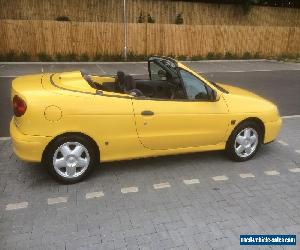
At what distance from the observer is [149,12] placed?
23.7m

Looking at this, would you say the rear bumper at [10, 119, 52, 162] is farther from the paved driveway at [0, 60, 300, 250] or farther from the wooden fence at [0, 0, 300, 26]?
the wooden fence at [0, 0, 300, 26]

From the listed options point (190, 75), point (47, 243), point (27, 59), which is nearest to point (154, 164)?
point (190, 75)

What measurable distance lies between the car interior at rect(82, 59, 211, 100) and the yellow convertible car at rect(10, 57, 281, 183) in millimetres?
15

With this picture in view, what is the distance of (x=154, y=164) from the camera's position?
5.65m

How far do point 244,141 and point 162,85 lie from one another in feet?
5.25

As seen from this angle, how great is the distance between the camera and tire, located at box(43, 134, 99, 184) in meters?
4.62

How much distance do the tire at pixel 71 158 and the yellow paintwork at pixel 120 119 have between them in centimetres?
10

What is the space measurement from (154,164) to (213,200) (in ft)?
4.40

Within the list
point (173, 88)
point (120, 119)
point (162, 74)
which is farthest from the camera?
point (162, 74)

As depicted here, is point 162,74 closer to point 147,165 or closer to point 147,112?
point 147,112

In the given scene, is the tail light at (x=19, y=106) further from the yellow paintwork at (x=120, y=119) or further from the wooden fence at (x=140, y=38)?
the wooden fence at (x=140, y=38)

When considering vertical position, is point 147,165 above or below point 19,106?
below

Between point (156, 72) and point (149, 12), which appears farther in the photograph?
point (149, 12)

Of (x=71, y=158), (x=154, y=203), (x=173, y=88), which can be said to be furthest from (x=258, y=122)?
(x=71, y=158)
